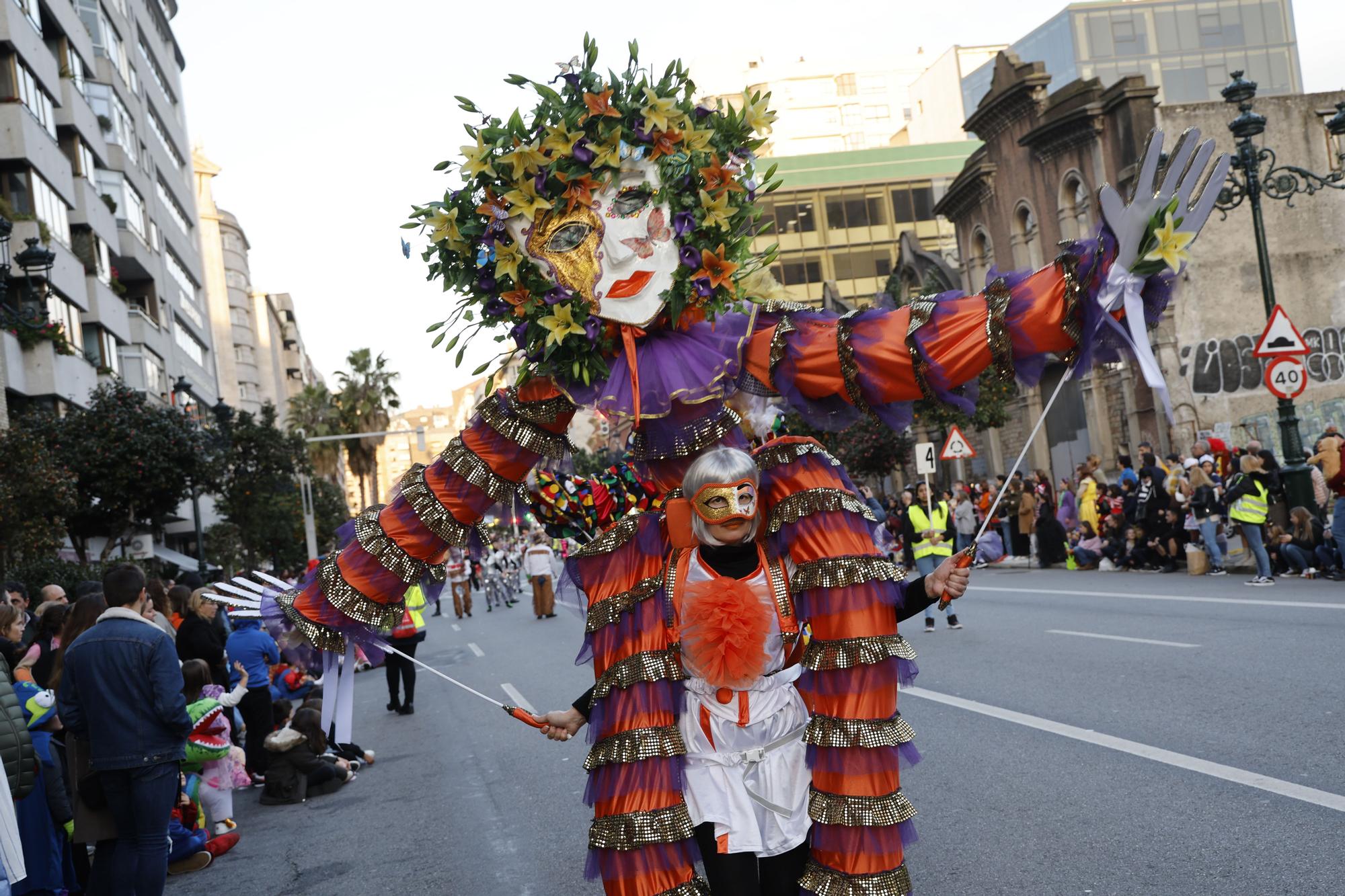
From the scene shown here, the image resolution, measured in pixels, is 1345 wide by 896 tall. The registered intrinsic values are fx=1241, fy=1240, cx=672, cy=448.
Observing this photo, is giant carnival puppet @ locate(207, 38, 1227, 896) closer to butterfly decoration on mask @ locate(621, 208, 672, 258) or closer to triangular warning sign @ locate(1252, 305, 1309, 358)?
butterfly decoration on mask @ locate(621, 208, 672, 258)

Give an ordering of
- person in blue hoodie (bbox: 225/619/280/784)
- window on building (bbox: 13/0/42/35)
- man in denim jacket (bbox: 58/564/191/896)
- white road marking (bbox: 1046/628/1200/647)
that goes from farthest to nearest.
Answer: window on building (bbox: 13/0/42/35) → white road marking (bbox: 1046/628/1200/647) → person in blue hoodie (bbox: 225/619/280/784) → man in denim jacket (bbox: 58/564/191/896)

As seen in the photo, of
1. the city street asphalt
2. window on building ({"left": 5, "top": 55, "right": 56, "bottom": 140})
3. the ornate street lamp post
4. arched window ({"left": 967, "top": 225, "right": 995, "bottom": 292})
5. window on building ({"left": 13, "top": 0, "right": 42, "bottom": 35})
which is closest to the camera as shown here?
the city street asphalt

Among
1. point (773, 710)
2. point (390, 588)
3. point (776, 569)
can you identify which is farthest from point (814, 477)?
point (390, 588)

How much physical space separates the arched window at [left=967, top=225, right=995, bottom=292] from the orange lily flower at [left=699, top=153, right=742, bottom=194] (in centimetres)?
3470

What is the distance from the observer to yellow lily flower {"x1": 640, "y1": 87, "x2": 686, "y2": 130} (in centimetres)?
425

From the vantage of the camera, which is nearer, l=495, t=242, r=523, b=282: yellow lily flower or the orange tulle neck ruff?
the orange tulle neck ruff

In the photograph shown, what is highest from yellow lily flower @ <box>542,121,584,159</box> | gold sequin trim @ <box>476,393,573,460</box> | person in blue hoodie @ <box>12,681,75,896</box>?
yellow lily flower @ <box>542,121,584,159</box>

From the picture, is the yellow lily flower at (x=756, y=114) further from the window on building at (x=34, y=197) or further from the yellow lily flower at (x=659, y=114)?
the window on building at (x=34, y=197)

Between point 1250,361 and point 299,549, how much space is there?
3315cm

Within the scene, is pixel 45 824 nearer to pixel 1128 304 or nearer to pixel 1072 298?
pixel 1072 298

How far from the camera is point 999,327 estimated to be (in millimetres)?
3848

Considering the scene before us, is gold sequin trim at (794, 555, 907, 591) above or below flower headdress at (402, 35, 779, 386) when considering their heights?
below

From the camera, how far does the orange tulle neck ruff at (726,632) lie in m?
3.92

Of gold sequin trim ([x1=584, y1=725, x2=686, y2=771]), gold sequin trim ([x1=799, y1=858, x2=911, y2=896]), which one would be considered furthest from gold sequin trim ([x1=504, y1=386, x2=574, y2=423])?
gold sequin trim ([x1=799, y1=858, x2=911, y2=896])
